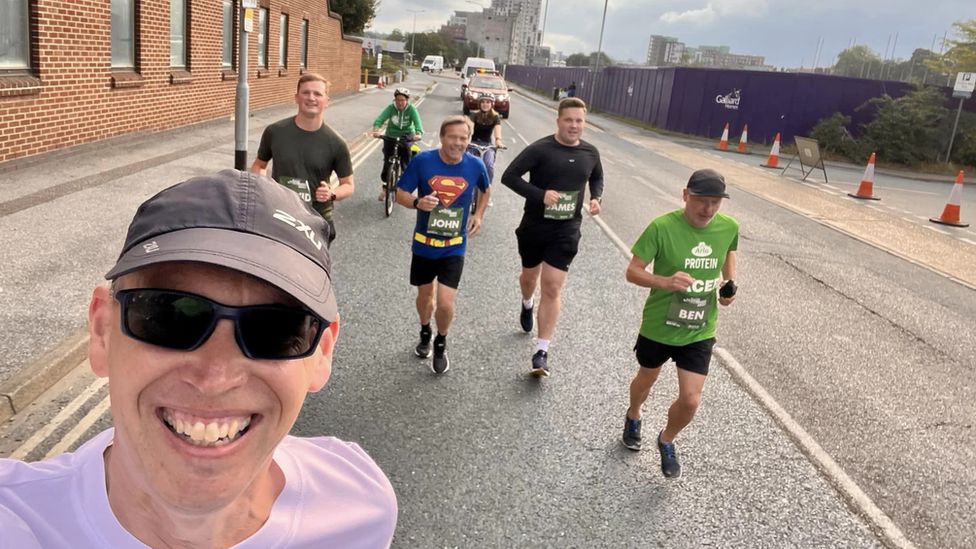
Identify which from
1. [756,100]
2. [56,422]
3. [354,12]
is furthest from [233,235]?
[354,12]

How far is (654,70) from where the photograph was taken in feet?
125

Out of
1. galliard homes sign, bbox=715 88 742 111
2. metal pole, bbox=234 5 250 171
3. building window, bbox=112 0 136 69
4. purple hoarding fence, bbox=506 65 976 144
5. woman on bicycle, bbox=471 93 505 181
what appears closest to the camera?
woman on bicycle, bbox=471 93 505 181

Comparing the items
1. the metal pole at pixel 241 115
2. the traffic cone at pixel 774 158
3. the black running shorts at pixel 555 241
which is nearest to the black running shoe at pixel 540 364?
the black running shorts at pixel 555 241

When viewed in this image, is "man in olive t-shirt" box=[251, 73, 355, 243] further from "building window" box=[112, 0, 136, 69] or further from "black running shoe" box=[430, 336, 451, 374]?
"building window" box=[112, 0, 136, 69]

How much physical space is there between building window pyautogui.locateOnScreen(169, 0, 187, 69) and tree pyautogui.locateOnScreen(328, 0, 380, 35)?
29.0 meters

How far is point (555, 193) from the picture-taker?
5895mm

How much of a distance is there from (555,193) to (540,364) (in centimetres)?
140

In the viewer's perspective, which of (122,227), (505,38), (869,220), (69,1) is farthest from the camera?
(505,38)

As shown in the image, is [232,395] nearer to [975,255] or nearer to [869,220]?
[975,255]

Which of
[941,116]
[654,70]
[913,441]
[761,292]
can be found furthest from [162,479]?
[654,70]

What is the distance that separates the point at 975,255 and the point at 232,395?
558 inches

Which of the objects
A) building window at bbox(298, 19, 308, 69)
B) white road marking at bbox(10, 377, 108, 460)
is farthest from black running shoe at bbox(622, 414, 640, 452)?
building window at bbox(298, 19, 308, 69)

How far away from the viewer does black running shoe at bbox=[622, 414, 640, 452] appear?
4630 millimetres

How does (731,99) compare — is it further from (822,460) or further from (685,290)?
(685,290)
